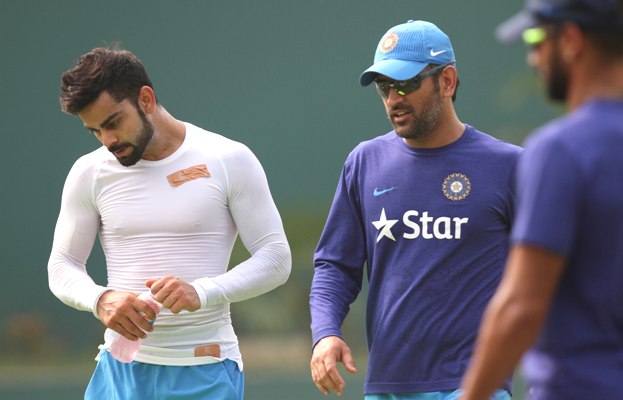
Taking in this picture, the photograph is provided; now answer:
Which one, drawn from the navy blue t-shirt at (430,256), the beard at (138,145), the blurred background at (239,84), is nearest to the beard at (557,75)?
the navy blue t-shirt at (430,256)

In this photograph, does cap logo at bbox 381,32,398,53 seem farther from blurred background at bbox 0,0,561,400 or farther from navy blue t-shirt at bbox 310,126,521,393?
blurred background at bbox 0,0,561,400

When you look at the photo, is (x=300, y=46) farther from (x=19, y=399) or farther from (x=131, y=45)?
(x=19, y=399)

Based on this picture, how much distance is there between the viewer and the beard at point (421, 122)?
435cm

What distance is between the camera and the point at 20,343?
1228 cm

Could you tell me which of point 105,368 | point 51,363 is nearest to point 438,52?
point 105,368

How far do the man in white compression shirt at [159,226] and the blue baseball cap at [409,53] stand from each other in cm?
63

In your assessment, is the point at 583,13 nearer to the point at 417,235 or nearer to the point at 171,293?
the point at 417,235

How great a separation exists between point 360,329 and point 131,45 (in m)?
3.87

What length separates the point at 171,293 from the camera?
430 cm

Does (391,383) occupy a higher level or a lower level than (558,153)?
lower

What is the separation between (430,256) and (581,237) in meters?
1.66

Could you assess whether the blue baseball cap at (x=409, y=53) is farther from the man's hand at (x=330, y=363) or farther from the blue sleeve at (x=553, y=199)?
the blue sleeve at (x=553, y=199)

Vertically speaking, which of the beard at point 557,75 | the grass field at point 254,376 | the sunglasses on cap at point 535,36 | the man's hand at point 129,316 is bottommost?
the grass field at point 254,376

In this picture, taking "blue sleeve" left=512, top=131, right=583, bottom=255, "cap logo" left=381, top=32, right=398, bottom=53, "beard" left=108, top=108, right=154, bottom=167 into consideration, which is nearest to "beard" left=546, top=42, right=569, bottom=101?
"blue sleeve" left=512, top=131, right=583, bottom=255
